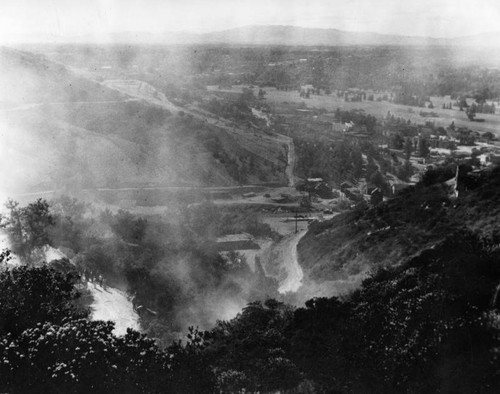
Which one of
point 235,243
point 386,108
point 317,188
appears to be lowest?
point 317,188

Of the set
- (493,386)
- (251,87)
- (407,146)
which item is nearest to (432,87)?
(251,87)

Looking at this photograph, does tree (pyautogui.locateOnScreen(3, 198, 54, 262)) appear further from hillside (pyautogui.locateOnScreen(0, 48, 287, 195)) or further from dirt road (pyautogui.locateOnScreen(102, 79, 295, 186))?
dirt road (pyautogui.locateOnScreen(102, 79, 295, 186))

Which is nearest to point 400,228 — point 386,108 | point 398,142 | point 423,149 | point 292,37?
point 423,149

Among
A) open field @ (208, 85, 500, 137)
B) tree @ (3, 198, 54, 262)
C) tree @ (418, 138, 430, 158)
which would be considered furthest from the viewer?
open field @ (208, 85, 500, 137)

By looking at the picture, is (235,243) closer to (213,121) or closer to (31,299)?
(31,299)

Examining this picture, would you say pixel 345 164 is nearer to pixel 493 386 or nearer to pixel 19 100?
pixel 19 100

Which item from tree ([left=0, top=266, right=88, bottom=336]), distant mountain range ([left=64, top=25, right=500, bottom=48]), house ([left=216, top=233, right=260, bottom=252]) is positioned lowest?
house ([left=216, top=233, right=260, bottom=252])

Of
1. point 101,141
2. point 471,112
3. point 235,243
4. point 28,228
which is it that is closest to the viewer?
point 28,228

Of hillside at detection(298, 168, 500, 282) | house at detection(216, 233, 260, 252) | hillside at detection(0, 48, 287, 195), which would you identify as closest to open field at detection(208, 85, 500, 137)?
hillside at detection(0, 48, 287, 195)
